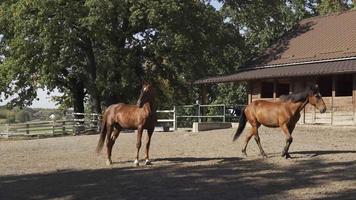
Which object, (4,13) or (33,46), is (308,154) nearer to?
(33,46)

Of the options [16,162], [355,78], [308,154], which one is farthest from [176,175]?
[355,78]

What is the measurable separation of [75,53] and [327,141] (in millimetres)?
21673

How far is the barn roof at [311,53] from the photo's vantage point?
27.5 meters

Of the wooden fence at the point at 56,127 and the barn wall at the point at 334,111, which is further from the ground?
the barn wall at the point at 334,111

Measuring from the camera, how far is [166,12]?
34062 millimetres

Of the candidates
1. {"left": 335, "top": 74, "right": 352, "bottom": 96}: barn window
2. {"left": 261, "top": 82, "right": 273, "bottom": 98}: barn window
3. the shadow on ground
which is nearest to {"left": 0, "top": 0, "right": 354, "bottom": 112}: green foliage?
{"left": 261, "top": 82, "right": 273, "bottom": 98}: barn window

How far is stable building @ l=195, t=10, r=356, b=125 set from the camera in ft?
89.7

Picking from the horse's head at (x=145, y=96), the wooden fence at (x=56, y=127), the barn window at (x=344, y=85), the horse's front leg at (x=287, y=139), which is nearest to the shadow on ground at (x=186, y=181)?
the horse's front leg at (x=287, y=139)

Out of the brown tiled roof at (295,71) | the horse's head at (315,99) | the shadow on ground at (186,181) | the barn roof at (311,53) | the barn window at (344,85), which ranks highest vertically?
the barn roof at (311,53)

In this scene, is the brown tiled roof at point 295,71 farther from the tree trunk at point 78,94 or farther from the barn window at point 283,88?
the tree trunk at point 78,94

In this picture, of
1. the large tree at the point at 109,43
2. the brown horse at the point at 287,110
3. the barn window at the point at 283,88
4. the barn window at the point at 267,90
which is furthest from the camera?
the large tree at the point at 109,43

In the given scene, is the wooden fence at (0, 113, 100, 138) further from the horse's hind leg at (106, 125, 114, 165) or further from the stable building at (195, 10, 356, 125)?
the horse's hind leg at (106, 125, 114, 165)

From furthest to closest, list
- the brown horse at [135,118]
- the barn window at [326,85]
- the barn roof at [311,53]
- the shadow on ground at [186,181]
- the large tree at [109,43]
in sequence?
the large tree at [109,43] < the barn window at [326,85] < the barn roof at [311,53] < the brown horse at [135,118] < the shadow on ground at [186,181]

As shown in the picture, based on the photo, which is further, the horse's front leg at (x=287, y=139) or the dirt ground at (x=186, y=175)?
the horse's front leg at (x=287, y=139)
